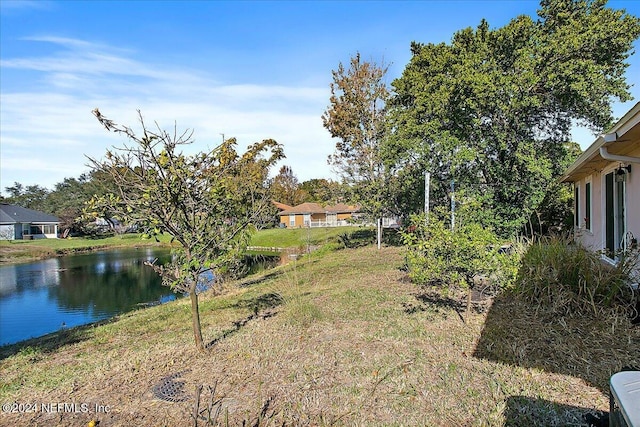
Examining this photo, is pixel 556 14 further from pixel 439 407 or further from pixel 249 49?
pixel 439 407

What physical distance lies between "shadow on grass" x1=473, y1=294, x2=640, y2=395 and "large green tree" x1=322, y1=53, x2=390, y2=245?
11026 mm

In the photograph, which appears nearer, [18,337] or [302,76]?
[18,337]

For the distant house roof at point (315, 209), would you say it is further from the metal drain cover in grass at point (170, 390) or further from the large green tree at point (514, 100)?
the metal drain cover in grass at point (170, 390)

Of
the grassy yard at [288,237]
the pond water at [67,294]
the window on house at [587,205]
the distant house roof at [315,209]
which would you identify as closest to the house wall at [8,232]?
the pond water at [67,294]

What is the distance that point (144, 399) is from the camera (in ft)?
9.80

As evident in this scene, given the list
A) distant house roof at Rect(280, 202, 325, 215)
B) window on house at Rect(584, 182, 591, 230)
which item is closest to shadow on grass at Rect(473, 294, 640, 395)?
window on house at Rect(584, 182, 591, 230)

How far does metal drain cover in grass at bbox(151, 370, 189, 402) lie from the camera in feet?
9.78

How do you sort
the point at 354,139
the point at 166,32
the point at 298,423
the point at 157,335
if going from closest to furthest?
the point at 298,423 < the point at 157,335 < the point at 166,32 < the point at 354,139

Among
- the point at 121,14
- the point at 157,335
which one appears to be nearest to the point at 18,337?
the point at 157,335

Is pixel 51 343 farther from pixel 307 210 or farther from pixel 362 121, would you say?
pixel 307 210

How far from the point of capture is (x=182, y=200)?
374 cm

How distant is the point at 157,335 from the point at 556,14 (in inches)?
520

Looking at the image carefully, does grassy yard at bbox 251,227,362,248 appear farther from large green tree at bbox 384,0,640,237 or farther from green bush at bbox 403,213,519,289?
green bush at bbox 403,213,519,289

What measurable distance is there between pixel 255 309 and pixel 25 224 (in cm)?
4072
